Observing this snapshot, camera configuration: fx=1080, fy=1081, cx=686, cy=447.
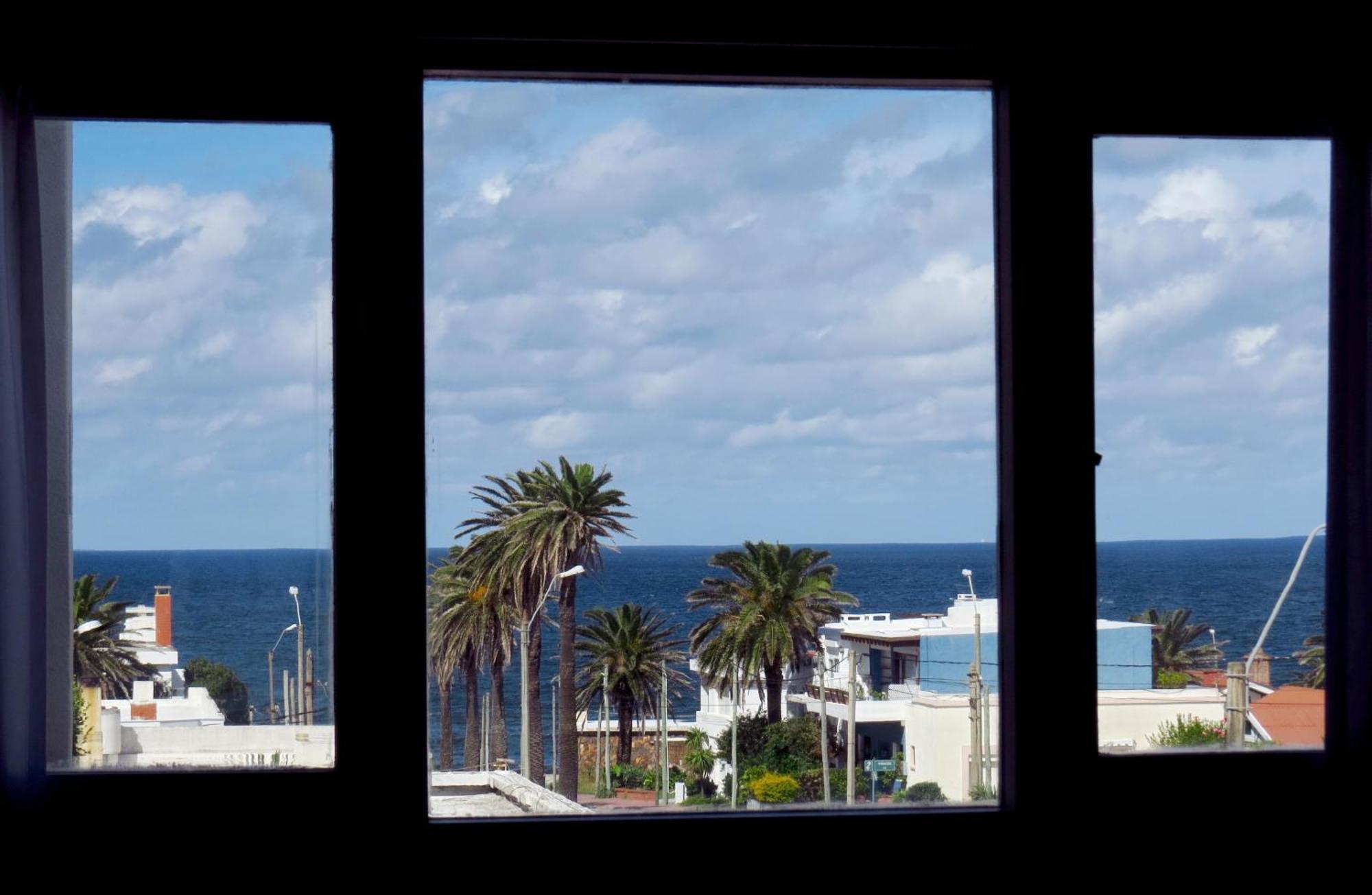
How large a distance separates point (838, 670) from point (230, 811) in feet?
19.6

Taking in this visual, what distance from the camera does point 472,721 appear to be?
4363mm

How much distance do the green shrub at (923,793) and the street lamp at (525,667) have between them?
2.57m

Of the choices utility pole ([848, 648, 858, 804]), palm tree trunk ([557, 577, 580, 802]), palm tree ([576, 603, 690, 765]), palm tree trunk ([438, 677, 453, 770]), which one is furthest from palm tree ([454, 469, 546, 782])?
palm tree trunk ([438, 677, 453, 770])

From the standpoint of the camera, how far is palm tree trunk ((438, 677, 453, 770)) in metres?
1.82

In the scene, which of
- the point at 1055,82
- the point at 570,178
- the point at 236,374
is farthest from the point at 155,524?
the point at 1055,82

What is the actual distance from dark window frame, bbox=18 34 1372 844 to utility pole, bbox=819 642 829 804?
479 mm

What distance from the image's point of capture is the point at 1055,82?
1.78 meters

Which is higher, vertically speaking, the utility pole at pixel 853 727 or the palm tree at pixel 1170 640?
the palm tree at pixel 1170 640

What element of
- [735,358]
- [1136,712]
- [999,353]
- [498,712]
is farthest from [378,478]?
[498,712]

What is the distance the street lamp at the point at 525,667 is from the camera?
4934 millimetres

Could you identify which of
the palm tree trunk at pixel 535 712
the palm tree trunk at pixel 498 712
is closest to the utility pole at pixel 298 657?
the palm tree trunk at pixel 498 712

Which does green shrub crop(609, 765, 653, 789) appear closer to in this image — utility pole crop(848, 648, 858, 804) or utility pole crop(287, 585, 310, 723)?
utility pole crop(848, 648, 858, 804)

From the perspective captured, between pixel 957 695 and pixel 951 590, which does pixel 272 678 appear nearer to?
pixel 951 590

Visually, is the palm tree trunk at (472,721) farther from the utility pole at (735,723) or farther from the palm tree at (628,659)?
the palm tree at (628,659)
